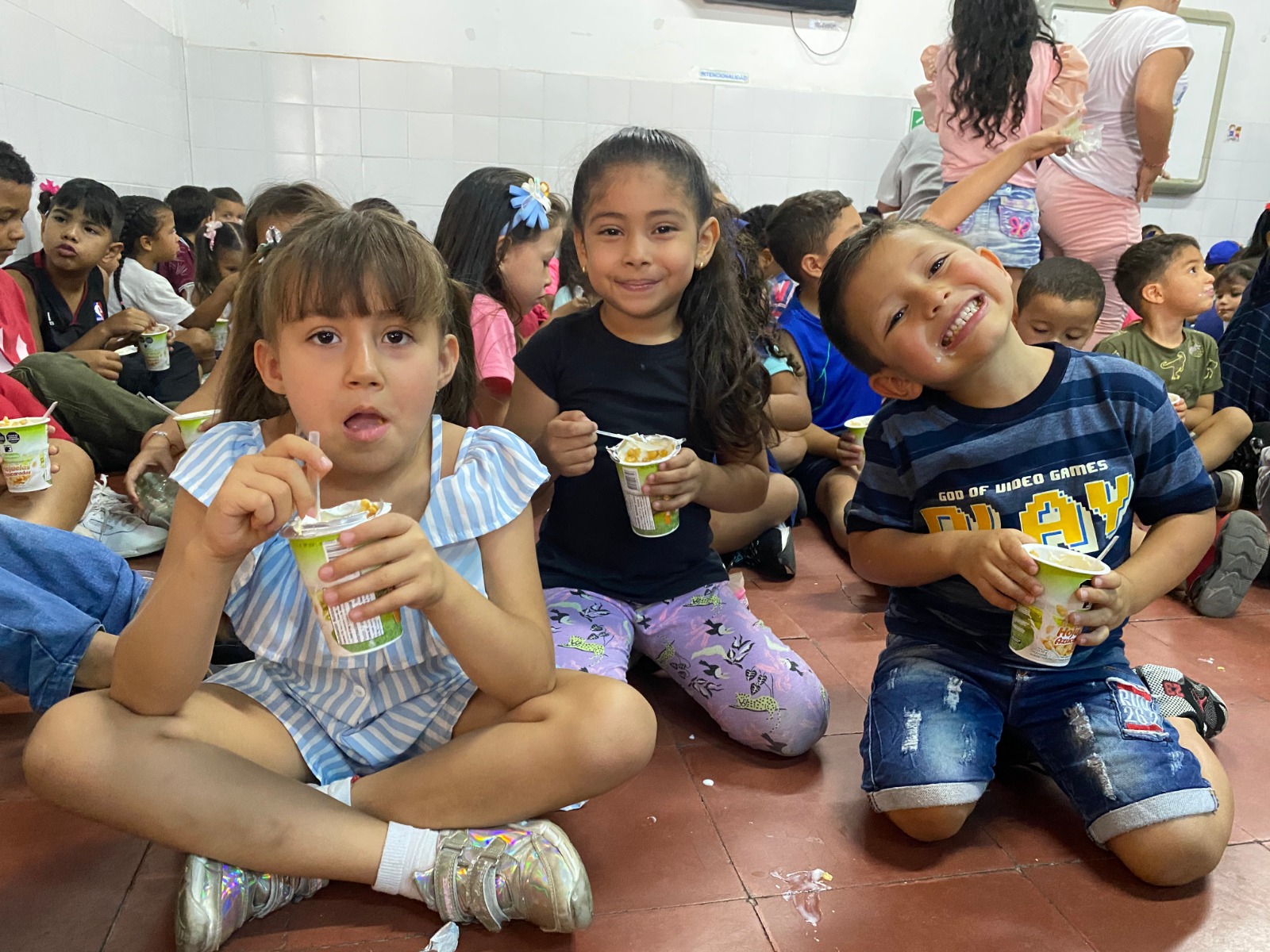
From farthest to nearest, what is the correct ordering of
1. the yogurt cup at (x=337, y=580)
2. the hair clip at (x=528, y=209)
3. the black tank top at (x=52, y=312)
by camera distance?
the black tank top at (x=52, y=312) < the hair clip at (x=528, y=209) < the yogurt cup at (x=337, y=580)

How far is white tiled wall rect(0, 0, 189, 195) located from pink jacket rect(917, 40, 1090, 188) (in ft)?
12.0

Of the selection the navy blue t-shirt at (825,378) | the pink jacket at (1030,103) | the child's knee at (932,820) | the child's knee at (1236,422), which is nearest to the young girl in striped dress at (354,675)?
the child's knee at (932,820)

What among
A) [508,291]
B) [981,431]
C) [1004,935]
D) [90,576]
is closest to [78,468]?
[90,576]

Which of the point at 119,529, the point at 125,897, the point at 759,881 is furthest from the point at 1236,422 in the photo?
the point at 119,529

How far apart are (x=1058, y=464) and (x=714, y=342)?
29.0 inches

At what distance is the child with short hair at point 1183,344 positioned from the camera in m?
3.16

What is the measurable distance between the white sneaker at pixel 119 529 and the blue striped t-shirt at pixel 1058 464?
90.6 inches

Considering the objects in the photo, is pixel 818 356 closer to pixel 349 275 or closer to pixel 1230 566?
pixel 1230 566

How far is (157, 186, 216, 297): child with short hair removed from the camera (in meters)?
5.08

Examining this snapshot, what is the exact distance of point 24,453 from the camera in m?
2.27

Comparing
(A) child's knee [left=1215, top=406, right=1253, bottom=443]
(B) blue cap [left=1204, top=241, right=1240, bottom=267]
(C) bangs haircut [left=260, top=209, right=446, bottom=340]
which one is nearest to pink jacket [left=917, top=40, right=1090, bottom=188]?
(A) child's knee [left=1215, top=406, right=1253, bottom=443]

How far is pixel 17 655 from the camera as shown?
5.39 feet

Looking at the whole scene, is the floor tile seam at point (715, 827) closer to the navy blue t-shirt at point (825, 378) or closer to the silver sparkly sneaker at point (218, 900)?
the silver sparkly sneaker at point (218, 900)

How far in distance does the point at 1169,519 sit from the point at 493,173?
1921 millimetres
